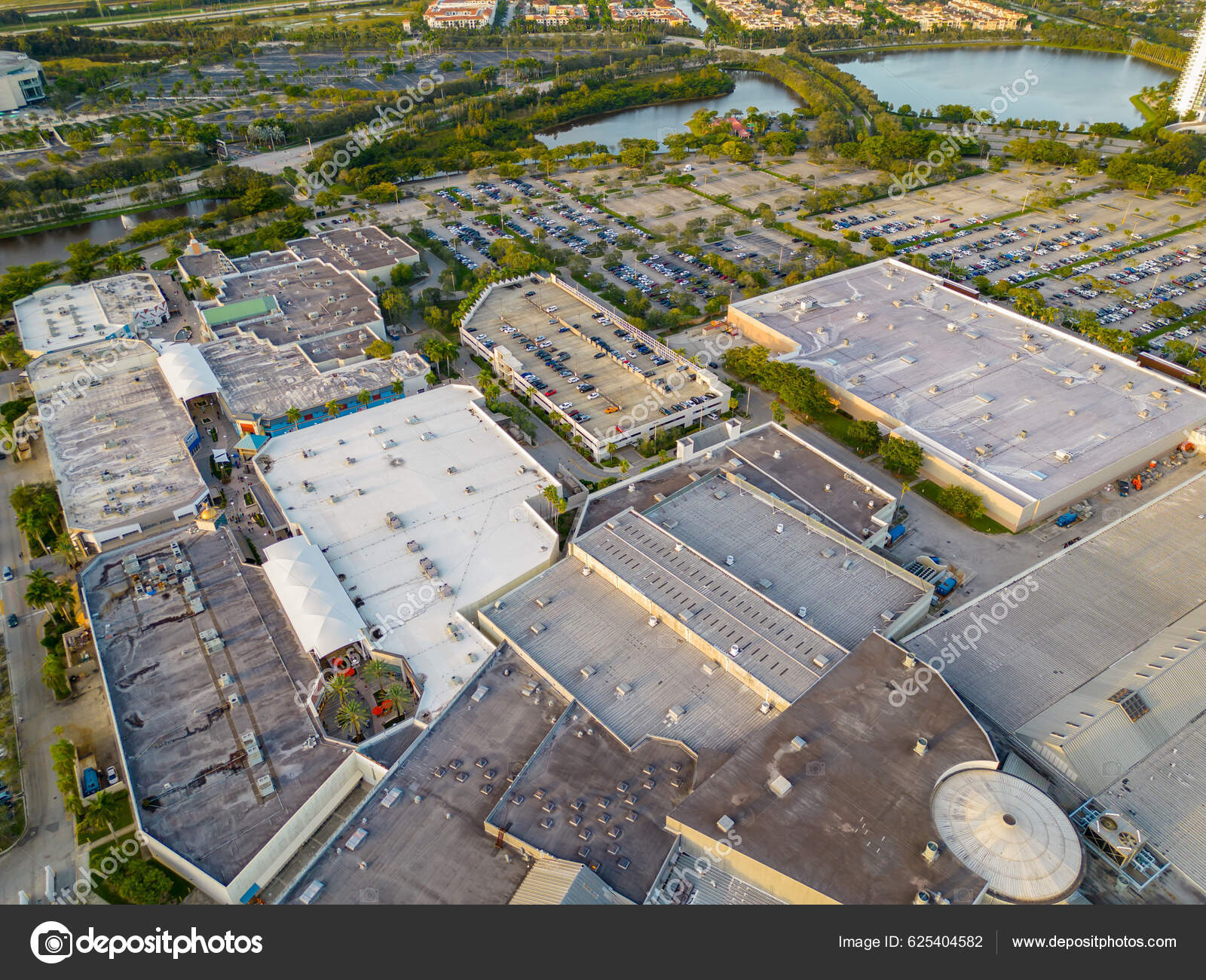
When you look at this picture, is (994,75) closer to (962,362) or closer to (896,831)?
(962,362)

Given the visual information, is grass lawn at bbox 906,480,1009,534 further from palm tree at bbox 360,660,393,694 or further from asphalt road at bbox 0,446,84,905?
asphalt road at bbox 0,446,84,905

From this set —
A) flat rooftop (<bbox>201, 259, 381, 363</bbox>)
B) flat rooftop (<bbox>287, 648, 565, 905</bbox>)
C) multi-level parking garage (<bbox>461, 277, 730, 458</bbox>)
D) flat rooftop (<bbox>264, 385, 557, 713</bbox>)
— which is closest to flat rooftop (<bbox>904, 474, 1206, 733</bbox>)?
flat rooftop (<bbox>287, 648, 565, 905</bbox>)

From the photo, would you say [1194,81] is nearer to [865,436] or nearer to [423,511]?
[865,436]

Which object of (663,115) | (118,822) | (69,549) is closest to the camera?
(118,822)

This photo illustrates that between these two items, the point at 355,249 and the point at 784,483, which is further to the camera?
the point at 355,249

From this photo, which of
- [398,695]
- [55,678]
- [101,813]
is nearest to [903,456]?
[398,695]

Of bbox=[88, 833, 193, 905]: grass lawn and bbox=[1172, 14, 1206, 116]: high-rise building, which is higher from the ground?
bbox=[1172, 14, 1206, 116]: high-rise building

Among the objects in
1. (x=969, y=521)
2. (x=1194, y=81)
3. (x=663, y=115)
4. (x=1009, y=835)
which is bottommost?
(x=969, y=521)

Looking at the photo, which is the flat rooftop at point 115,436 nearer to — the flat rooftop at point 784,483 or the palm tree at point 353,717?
the palm tree at point 353,717
